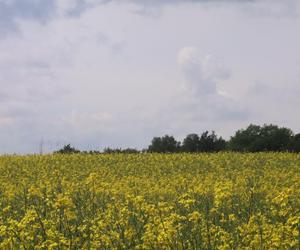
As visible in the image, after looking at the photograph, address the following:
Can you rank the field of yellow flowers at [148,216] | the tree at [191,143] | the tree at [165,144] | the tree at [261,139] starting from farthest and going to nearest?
the tree at [165,144], the tree at [261,139], the tree at [191,143], the field of yellow flowers at [148,216]

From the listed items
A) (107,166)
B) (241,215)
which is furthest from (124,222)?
(107,166)

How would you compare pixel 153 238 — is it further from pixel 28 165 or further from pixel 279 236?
pixel 28 165

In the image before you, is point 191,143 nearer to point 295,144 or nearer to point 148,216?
point 295,144

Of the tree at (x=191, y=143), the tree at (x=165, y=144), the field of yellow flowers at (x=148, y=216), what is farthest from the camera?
the tree at (x=165, y=144)

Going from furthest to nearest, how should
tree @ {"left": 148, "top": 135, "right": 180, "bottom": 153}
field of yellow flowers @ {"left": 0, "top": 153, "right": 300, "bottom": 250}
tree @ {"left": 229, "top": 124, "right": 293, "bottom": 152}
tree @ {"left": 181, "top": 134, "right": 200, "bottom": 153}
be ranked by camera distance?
tree @ {"left": 148, "top": 135, "right": 180, "bottom": 153}
tree @ {"left": 229, "top": 124, "right": 293, "bottom": 152}
tree @ {"left": 181, "top": 134, "right": 200, "bottom": 153}
field of yellow flowers @ {"left": 0, "top": 153, "right": 300, "bottom": 250}

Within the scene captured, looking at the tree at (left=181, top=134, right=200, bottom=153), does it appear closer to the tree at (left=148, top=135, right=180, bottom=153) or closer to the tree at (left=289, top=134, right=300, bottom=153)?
the tree at (left=148, top=135, right=180, bottom=153)

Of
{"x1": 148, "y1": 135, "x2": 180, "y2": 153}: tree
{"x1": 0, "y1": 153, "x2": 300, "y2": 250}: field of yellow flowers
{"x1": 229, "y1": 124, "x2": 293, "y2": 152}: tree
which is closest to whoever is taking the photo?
{"x1": 0, "y1": 153, "x2": 300, "y2": 250}: field of yellow flowers

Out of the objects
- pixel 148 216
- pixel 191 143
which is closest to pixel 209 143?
pixel 191 143

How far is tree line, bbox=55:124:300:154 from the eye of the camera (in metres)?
46.0

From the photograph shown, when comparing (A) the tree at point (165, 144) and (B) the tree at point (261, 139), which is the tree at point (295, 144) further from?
(A) the tree at point (165, 144)

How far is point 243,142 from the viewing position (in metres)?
53.1

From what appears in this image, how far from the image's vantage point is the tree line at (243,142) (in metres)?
46.0

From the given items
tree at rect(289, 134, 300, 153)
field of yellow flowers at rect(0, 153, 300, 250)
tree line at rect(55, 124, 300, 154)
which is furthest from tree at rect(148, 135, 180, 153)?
field of yellow flowers at rect(0, 153, 300, 250)

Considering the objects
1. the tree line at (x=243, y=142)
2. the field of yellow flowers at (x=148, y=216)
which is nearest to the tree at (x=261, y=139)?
the tree line at (x=243, y=142)
